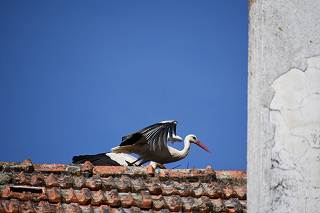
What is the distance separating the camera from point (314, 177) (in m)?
2.23

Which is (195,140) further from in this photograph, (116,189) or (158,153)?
(116,189)

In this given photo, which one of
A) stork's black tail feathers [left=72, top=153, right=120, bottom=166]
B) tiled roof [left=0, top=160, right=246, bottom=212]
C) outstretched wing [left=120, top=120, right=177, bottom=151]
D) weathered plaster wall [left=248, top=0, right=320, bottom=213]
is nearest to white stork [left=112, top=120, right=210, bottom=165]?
outstretched wing [left=120, top=120, right=177, bottom=151]

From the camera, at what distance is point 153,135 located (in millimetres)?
10234

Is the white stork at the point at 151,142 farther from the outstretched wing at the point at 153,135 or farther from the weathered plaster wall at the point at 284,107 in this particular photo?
the weathered plaster wall at the point at 284,107

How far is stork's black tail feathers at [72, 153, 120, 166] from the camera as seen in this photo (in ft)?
30.5

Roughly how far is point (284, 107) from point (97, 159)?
7.24m

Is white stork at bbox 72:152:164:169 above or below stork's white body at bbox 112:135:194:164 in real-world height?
below

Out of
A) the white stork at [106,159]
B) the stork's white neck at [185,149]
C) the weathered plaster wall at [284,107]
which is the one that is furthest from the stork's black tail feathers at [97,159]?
the weathered plaster wall at [284,107]

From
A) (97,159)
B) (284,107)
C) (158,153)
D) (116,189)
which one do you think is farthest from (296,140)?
(158,153)

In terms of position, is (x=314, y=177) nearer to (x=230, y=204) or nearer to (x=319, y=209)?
(x=319, y=209)

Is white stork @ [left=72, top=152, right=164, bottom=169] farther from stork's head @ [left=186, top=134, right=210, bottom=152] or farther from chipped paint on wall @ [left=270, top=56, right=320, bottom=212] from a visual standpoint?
chipped paint on wall @ [left=270, top=56, right=320, bottom=212]

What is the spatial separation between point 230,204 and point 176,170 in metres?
0.82

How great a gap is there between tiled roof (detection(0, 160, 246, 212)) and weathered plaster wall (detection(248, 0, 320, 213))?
3.89 m

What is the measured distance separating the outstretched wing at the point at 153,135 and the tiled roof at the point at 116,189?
3.14 metres
